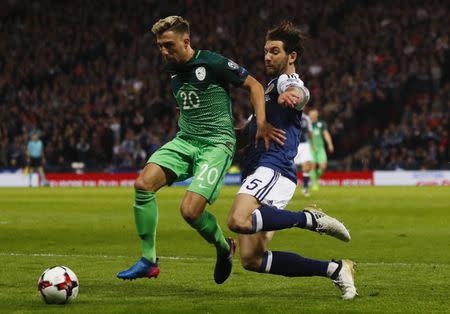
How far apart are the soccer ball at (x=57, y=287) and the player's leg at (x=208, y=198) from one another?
3.84 feet

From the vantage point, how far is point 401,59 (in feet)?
112

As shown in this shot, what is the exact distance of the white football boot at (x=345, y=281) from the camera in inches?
277

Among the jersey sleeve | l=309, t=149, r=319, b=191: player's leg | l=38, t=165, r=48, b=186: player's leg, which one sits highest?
the jersey sleeve

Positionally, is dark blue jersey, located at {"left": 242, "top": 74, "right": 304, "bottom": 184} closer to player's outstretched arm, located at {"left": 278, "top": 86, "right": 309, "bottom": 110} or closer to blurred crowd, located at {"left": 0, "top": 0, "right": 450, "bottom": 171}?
player's outstretched arm, located at {"left": 278, "top": 86, "right": 309, "bottom": 110}

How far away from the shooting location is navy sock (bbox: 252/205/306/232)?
6.93 metres

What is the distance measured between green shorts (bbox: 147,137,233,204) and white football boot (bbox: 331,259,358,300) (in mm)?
1302

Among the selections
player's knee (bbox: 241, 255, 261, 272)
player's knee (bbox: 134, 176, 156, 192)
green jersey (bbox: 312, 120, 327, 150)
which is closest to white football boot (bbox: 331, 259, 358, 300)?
player's knee (bbox: 241, 255, 261, 272)

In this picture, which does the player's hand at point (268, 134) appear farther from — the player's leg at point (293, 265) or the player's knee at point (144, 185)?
the player's knee at point (144, 185)

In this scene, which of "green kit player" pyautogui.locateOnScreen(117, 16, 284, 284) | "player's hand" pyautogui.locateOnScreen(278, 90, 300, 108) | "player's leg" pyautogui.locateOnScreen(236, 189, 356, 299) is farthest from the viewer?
"green kit player" pyautogui.locateOnScreen(117, 16, 284, 284)

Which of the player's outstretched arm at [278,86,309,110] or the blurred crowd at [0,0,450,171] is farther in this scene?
the blurred crowd at [0,0,450,171]

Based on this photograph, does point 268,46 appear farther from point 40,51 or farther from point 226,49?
point 40,51

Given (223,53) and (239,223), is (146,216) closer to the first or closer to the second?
(239,223)

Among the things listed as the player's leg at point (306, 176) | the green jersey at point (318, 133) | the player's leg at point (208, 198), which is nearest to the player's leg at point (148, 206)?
the player's leg at point (208, 198)

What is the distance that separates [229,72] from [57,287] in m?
2.36
